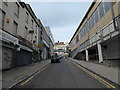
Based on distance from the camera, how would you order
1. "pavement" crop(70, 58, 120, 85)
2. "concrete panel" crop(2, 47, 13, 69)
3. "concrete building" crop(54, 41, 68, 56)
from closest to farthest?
"pavement" crop(70, 58, 120, 85) → "concrete panel" crop(2, 47, 13, 69) → "concrete building" crop(54, 41, 68, 56)

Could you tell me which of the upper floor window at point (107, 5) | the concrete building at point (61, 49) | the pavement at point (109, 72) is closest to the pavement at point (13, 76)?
the pavement at point (109, 72)

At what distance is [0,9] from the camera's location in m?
11.1

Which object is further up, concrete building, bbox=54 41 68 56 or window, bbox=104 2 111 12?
window, bbox=104 2 111 12

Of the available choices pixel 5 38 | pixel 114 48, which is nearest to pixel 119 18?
pixel 114 48

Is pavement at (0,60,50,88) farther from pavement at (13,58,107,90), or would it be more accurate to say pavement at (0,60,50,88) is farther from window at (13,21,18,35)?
window at (13,21,18,35)

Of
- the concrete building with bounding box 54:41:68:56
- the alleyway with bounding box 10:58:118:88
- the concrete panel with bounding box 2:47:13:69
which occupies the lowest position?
the alleyway with bounding box 10:58:118:88

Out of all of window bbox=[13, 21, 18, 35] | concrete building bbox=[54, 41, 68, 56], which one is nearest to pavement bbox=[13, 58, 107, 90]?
window bbox=[13, 21, 18, 35]

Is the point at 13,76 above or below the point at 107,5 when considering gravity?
below

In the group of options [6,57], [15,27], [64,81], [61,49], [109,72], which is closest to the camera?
[64,81]

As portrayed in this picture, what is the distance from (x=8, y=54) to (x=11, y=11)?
568 centimetres

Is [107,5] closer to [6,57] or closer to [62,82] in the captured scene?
[62,82]

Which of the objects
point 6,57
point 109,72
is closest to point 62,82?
point 109,72

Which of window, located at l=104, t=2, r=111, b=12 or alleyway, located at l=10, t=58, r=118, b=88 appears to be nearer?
alleyway, located at l=10, t=58, r=118, b=88

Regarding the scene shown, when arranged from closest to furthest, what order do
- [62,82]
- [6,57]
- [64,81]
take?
[62,82], [64,81], [6,57]
